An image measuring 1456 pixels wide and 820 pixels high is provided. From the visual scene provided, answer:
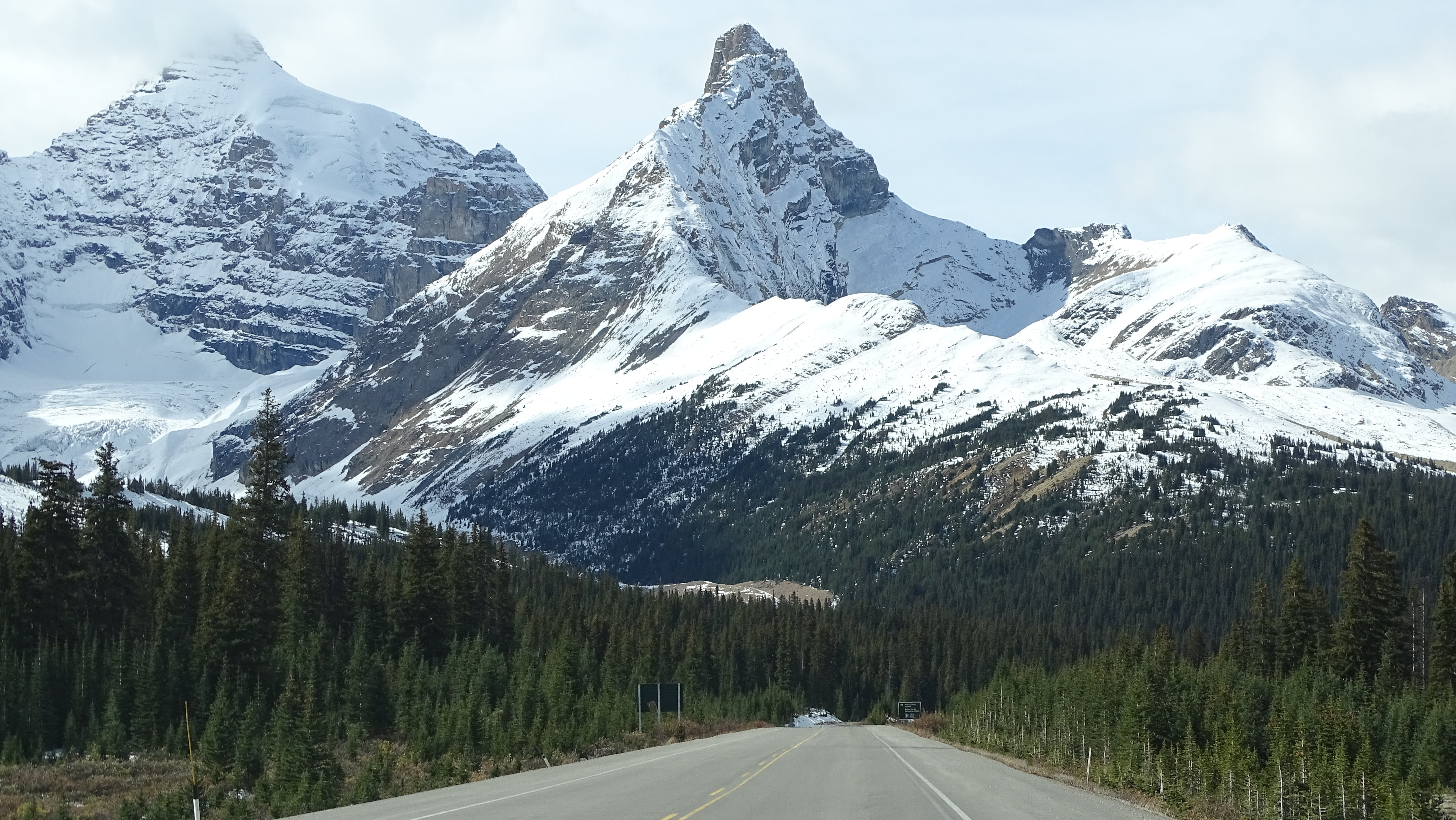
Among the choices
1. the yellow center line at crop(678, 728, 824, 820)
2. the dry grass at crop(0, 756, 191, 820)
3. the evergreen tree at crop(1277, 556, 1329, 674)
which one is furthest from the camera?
the evergreen tree at crop(1277, 556, 1329, 674)

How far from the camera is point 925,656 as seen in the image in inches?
7411

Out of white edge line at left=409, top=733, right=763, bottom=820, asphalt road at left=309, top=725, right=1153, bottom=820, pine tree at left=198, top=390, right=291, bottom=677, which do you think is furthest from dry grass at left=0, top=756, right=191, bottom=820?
white edge line at left=409, top=733, right=763, bottom=820

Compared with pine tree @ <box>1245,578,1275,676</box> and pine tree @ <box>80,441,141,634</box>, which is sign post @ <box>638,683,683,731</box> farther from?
pine tree @ <box>1245,578,1275,676</box>

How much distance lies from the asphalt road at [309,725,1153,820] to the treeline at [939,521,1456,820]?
14.7 ft

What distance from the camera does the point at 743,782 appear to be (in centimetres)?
4788

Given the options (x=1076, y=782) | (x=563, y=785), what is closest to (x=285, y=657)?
(x=563, y=785)

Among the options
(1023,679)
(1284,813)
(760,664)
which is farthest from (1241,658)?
(1284,813)

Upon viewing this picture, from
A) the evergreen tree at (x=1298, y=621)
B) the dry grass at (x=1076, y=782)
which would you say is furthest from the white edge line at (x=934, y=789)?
the evergreen tree at (x=1298, y=621)

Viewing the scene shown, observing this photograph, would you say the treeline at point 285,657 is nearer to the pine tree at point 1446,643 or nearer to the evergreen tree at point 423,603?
the evergreen tree at point 423,603

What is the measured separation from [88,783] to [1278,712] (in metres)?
53.1

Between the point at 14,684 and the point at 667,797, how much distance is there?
57738 millimetres

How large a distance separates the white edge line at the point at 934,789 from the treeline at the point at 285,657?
14860mm

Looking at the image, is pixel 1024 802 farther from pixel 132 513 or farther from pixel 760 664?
pixel 760 664

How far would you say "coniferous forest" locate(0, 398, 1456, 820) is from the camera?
189ft
